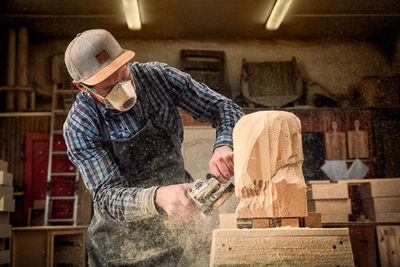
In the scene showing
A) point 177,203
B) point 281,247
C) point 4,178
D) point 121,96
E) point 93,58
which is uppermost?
point 93,58

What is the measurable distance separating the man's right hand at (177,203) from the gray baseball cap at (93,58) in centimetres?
62

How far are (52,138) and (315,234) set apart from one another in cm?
531

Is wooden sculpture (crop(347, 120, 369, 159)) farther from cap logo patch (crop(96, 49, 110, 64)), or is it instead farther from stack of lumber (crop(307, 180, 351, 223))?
cap logo patch (crop(96, 49, 110, 64))

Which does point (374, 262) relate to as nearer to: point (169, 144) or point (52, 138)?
point (169, 144)

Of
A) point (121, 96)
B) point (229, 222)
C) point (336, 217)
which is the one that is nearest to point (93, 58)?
point (121, 96)

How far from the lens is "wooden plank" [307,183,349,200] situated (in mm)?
4391

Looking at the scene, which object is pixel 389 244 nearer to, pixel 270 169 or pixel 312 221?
pixel 312 221

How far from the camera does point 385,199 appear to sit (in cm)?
440

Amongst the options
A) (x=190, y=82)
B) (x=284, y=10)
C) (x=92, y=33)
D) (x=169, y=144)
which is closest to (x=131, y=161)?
(x=169, y=144)

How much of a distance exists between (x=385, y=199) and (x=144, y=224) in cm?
296

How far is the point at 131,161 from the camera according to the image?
2.32m

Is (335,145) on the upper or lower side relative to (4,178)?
upper

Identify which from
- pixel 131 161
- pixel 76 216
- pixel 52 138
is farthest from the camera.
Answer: pixel 52 138

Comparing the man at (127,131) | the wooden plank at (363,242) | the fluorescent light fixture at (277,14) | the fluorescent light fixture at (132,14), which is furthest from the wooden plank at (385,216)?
the fluorescent light fixture at (132,14)
